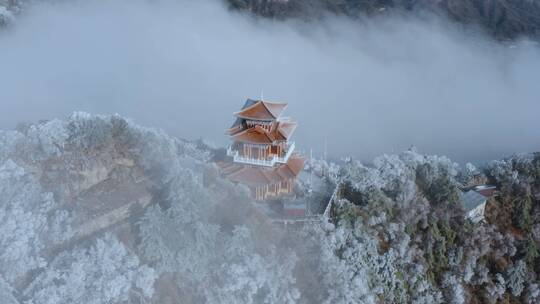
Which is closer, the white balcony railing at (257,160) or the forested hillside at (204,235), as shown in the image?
the forested hillside at (204,235)

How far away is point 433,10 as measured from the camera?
237 ft

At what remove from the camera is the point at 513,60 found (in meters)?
64.0

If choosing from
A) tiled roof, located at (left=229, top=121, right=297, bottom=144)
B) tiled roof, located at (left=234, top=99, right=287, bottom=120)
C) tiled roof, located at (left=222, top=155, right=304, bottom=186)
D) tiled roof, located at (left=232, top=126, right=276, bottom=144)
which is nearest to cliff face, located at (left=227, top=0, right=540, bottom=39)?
tiled roof, located at (left=234, top=99, right=287, bottom=120)

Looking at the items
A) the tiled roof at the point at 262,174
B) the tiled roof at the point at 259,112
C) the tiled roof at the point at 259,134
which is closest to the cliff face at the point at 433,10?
the tiled roof at the point at 259,112

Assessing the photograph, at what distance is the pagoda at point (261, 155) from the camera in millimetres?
19938

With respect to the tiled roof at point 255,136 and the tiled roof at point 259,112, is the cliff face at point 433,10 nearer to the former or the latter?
the tiled roof at point 259,112

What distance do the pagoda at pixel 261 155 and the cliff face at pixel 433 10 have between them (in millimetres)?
48681

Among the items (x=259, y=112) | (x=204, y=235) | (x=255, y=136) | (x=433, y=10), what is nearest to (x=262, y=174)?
(x=255, y=136)

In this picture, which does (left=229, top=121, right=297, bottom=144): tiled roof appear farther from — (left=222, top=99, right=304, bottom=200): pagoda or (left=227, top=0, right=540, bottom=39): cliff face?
(left=227, top=0, right=540, bottom=39): cliff face

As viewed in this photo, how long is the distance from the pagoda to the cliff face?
4868 cm

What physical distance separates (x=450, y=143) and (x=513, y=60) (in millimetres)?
30025

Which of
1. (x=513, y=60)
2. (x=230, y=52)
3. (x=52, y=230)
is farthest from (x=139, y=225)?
(x=513, y=60)

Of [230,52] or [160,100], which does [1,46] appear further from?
[230,52]

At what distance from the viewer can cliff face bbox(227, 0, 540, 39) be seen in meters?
68.8
